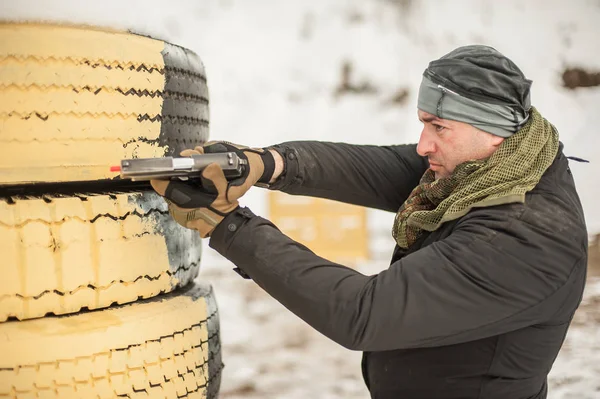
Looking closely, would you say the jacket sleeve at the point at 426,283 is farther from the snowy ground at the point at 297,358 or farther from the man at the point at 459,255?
the snowy ground at the point at 297,358

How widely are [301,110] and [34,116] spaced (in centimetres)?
350

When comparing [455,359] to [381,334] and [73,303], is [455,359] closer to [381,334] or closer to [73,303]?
[381,334]

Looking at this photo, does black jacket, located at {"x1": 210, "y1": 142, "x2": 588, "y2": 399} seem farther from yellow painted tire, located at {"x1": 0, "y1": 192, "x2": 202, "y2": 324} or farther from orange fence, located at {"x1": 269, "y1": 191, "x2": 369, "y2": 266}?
orange fence, located at {"x1": 269, "y1": 191, "x2": 369, "y2": 266}

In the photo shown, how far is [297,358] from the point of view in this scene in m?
2.58

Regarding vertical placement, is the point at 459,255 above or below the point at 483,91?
below

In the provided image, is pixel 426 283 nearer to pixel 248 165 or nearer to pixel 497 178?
pixel 497 178

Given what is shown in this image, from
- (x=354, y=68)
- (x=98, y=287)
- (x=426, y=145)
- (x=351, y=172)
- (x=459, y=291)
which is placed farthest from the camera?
(x=354, y=68)

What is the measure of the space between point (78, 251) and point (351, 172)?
64 centimetres

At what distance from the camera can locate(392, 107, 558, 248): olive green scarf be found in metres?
1.02

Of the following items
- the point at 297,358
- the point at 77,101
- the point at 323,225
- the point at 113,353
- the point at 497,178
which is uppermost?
the point at 77,101

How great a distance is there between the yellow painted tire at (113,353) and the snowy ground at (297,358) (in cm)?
111

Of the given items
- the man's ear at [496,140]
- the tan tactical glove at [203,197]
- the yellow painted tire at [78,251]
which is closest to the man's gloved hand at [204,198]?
the tan tactical glove at [203,197]

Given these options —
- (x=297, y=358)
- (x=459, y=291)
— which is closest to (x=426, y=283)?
(x=459, y=291)

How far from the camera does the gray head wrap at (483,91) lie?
1071 millimetres
